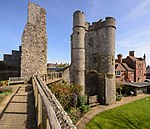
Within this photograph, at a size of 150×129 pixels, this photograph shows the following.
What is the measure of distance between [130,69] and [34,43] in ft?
100

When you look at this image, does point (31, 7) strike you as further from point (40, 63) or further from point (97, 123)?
point (97, 123)

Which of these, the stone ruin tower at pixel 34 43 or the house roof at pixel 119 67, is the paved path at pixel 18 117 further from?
the house roof at pixel 119 67

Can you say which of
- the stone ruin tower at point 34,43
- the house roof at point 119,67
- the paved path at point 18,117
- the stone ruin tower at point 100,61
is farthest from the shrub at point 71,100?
the house roof at point 119,67

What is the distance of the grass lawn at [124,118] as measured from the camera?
1602cm

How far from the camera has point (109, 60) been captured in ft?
80.2

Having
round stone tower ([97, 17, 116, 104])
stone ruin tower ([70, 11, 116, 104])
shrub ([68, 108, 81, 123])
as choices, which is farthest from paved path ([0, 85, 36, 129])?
round stone tower ([97, 17, 116, 104])

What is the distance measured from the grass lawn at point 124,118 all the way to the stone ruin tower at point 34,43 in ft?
33.8

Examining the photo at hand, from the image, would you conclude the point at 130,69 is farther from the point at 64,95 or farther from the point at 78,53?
the point at 64,95

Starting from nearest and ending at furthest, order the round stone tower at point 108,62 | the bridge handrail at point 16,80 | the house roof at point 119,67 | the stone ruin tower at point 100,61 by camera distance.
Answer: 1. the bridge handrail at point 16,80
2. the round stone tower at point 108,62
3. the stone ruin tower at point 100,61
4. the house roof at point 119,67

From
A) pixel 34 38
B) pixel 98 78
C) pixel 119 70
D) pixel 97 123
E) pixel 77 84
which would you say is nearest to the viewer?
pixel 97 123

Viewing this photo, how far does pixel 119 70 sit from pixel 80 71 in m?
16.5

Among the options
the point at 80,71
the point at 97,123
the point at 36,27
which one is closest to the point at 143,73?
the point at 80,71

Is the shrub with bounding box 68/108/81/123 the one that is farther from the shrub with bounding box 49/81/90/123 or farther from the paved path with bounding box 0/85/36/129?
the paved path with bounding box 0/85/36/129

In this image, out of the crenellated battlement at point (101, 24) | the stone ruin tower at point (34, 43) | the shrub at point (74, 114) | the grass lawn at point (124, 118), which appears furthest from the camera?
the crenellated battlement at point (101, 24)
